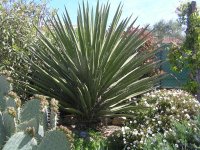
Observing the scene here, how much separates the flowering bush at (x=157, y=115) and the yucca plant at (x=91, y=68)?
0.27 meters

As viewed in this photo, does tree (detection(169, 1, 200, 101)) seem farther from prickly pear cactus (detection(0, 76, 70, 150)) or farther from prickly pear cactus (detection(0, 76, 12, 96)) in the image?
prickly pear cactus (detection(0, 76, 70, 150))

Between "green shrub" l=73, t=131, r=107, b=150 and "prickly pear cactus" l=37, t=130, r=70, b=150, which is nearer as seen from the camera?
"prickly pear cactus" l=37, t=130, r=70, b=150

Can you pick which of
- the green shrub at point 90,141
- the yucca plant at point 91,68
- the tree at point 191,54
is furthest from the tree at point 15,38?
the tree at point 191,54

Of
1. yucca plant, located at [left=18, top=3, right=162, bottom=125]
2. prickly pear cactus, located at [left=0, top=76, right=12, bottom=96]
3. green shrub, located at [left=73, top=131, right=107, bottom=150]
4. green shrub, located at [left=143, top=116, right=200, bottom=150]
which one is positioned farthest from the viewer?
yucca plant, located at [left=18, top=3, right=162, bottom=125]

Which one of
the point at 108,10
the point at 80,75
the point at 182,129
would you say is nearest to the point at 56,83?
the point at 80,75

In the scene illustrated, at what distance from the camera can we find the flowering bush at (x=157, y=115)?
251 inches

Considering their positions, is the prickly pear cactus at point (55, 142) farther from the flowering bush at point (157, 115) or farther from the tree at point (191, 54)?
the tree at point (191, 54)

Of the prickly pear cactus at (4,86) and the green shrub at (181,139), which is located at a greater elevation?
the prickly pear cactus at (4,86)

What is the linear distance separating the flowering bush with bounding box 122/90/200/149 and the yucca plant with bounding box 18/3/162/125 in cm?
27

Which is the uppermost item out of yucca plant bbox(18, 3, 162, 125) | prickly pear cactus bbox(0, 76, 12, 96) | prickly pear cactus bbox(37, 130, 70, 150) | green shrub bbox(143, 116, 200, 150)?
yucca plant bbox(18, 3, 162, 125)

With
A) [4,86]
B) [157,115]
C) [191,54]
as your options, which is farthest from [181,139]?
[191,54]

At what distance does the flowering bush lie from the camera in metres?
6.39

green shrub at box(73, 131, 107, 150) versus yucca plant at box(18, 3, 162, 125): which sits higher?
yucca plant at box(18, 3, 162, 125)

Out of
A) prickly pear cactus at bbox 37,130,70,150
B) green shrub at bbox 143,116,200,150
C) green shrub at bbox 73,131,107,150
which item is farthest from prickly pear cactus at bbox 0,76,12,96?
green shrub at bbox 73,131,107,150
